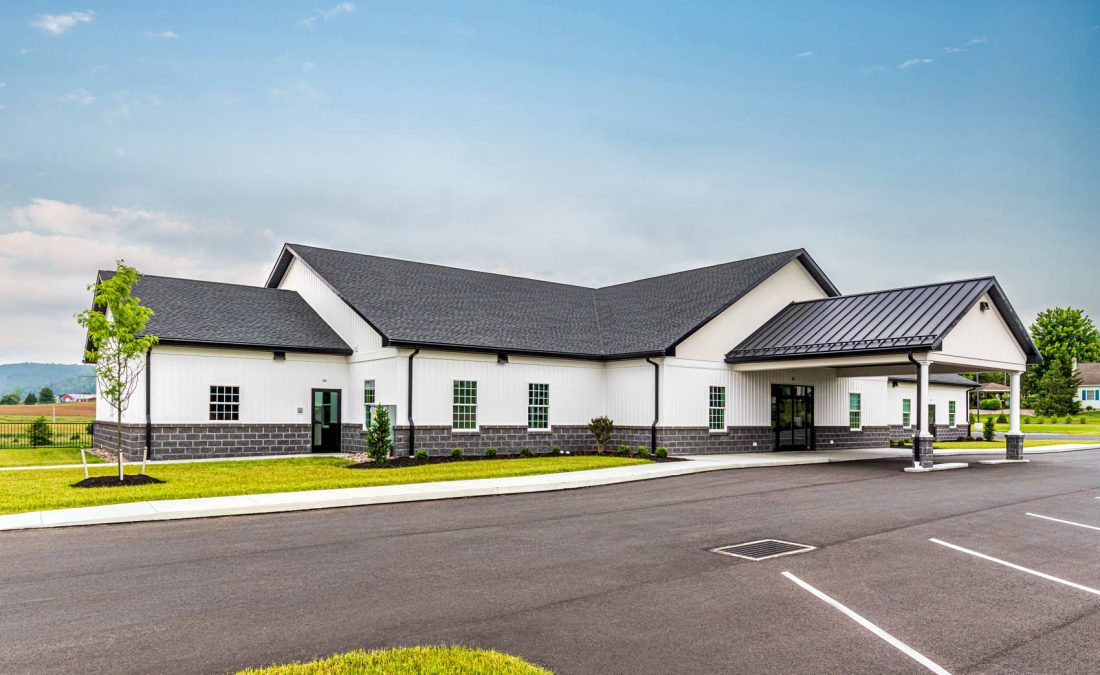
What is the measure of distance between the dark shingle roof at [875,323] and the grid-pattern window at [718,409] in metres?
1.23

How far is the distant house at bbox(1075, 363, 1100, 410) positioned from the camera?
8881 cm

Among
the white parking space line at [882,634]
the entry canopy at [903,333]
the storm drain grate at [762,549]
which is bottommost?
the storm drain grate at [762,549]

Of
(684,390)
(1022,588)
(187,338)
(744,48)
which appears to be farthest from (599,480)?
(744,48)

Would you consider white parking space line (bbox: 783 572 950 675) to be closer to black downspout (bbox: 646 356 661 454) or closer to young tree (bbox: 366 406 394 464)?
young tree (bbox: 366 406 394 464)

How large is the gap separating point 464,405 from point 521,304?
724 centimetres

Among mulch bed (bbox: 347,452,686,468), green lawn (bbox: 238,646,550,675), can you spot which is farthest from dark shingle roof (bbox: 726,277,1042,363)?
green lawn (bbox: 238,646,550,675)

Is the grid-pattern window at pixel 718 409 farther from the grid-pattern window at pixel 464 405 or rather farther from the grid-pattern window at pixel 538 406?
the grid-pattern window at pixel 464 405

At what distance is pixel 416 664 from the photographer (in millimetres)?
5477

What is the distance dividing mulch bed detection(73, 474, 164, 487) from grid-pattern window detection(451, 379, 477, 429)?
9052 millimetres

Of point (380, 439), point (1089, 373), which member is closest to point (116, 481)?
point (380, 439)

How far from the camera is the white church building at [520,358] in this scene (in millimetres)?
23250

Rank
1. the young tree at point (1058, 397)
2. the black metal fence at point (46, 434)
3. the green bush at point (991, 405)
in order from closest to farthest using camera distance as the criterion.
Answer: the black metal fence at point (46, 434)
the young tree at point (1058, 397)
the green bush at point (991, 405)

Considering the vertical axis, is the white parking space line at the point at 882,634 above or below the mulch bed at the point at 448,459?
above

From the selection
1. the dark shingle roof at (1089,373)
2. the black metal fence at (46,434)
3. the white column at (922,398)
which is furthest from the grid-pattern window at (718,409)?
the dark shingle roof at (1089,373)
